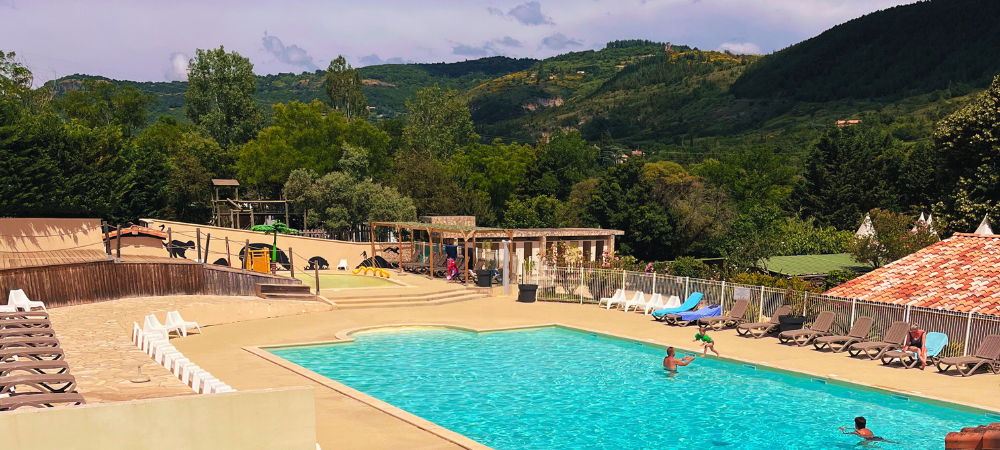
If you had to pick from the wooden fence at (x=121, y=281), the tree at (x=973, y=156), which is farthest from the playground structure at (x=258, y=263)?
the tree at (x=973, y=156)

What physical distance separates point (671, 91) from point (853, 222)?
136876 millimetres

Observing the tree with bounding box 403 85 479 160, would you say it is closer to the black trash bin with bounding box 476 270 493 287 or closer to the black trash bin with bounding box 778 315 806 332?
the black trash bin with bounding box 476 270 493 287

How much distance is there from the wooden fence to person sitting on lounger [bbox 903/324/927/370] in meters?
16.8

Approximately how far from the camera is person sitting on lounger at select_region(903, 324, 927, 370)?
48.9ft

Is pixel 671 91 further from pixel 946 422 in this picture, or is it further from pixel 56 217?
pixel 946 422

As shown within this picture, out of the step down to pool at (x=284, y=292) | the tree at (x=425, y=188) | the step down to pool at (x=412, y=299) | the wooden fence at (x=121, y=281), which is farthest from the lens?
the tree at (x=425, y=188)

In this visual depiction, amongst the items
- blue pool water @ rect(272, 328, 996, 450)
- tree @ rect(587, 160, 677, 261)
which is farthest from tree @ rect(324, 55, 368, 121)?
blue pool water @ rect(272, 328, 996, 450)

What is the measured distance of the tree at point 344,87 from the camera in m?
77.6

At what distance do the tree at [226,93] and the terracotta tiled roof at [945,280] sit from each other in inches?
2230

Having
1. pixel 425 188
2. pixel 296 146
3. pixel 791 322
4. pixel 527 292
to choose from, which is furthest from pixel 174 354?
pixel 296 146

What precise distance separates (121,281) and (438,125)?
194 ft

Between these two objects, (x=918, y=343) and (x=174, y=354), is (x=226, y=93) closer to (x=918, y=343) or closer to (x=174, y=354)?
(x=174, y=354)

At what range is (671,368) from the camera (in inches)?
610

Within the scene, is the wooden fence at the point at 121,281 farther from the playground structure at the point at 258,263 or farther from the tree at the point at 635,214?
the tree at the point at 635,214
